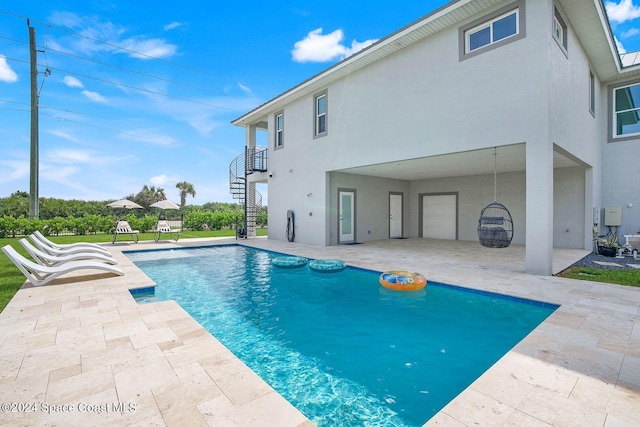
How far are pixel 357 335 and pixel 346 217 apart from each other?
8.52 m

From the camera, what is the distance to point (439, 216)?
14156 millimetres

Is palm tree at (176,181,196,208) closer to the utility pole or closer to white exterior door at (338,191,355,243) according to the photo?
the utility pole

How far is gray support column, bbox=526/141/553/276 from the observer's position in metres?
6.08

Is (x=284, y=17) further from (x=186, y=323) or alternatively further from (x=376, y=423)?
(x=376, y=423)

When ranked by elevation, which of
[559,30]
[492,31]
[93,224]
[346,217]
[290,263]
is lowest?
[290,263]

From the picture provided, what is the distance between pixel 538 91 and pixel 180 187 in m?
41.5

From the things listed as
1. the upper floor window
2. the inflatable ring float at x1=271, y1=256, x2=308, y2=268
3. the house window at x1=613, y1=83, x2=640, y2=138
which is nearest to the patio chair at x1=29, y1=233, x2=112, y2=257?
the inflatable ring float at x1=271, y1=256, x2=308, y2=268

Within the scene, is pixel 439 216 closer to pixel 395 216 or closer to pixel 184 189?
pixel 395 216

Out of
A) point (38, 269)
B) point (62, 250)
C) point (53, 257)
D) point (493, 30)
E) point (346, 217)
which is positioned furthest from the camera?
point (346, 217)

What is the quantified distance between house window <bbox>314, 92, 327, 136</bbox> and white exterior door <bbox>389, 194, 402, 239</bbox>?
468 centimetres

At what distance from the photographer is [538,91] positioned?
246 inches

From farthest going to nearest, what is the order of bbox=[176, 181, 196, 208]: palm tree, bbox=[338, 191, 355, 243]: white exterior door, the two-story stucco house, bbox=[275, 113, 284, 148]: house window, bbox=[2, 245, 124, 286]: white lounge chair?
bbox=[176, 181, 196, 208]: palm tree, bbox=[275, 113, 284, 148]: house window, bbox=[338, 191, 355, 243]: white exterior door, the two-story stucco house, bbox=[2, 245, 124, 286]: white lounge chair

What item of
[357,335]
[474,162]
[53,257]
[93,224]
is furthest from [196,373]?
[93,224]

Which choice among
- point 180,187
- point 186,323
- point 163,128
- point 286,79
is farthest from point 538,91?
point 180,187
